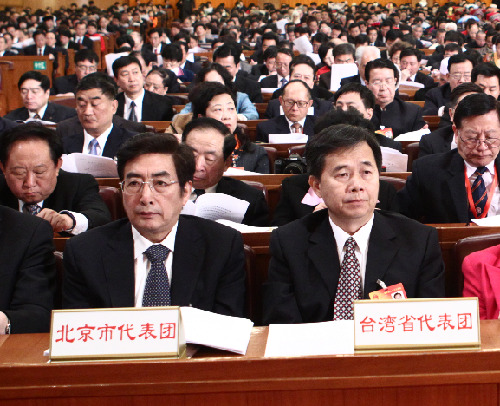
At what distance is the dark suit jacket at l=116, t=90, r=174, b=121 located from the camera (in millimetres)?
5973

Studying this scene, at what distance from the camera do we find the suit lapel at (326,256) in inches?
80.7

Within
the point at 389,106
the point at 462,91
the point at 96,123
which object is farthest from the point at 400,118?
the point at 96,123

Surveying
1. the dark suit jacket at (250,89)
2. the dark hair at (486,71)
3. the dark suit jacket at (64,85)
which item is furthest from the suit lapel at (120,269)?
the dark suit jacket at (64,85)

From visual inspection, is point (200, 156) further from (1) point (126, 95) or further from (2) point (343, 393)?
(1) point (126, 95)

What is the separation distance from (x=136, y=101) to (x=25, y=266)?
3.94 meters

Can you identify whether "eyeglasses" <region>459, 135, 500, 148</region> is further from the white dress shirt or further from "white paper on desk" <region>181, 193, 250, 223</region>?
the white dress shirt

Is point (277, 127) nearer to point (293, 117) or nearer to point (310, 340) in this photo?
point (293, 117)

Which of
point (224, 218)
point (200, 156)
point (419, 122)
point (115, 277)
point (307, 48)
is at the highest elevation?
point (307, 48)

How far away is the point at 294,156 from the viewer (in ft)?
12.2

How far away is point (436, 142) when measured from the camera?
394cm

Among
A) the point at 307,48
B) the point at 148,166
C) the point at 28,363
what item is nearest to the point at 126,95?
the point at 148,166

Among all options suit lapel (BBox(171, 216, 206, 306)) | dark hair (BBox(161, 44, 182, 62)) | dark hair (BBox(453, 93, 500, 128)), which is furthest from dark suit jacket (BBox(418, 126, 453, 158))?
dark hair (BBox(161, 44, 182, 62))

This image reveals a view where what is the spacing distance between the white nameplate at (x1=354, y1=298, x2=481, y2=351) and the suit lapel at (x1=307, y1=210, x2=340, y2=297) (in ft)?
2.06

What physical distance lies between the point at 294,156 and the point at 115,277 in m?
1.79
